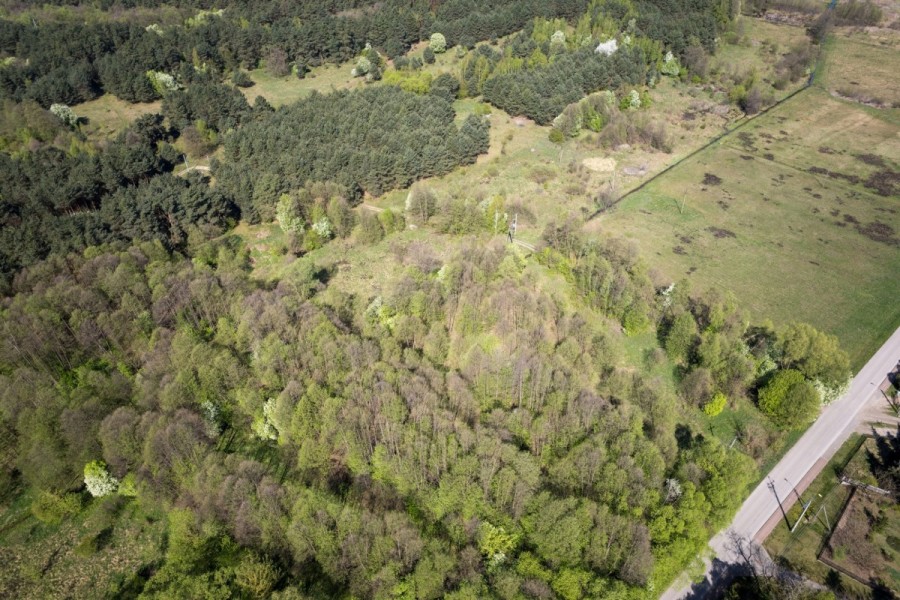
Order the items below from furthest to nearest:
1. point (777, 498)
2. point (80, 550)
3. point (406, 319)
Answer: point (406, 319), point (777, 498), point (80, 550)

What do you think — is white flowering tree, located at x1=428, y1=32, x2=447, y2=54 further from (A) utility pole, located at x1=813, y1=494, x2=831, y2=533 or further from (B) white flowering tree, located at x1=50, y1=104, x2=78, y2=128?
(A) utility pole, located at x1=813, y1=494, x2=831, y2=533

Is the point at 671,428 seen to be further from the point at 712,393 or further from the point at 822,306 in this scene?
the point at 822,306

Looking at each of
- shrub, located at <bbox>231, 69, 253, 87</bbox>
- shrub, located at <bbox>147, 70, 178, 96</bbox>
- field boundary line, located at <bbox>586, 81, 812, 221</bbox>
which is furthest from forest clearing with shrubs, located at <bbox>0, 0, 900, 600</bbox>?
shrub, located at <bbox>231, 69, 253, 87</bbox>

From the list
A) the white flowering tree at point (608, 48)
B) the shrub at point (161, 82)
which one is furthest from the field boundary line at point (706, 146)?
the shrub at point (161, 82)

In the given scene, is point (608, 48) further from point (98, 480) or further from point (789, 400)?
point (98, 480)

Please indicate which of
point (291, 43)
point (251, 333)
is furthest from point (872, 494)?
point (291, 43)

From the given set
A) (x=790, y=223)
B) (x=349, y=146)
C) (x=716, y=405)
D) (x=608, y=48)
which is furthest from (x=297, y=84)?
(x=716, y=405)

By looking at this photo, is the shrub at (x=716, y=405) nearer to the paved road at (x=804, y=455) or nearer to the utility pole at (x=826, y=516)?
the paved road at (x=804, y=455)
